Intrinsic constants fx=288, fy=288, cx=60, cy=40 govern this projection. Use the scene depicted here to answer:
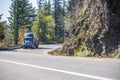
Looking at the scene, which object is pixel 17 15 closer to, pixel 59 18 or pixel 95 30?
pixel 59 18

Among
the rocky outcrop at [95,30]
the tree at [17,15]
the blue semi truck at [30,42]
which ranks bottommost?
the blue semi truck at [30,42]

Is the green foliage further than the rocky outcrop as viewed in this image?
Yes

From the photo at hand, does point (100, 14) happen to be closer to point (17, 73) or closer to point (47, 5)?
point (17, 73)

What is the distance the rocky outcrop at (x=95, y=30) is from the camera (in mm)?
20891

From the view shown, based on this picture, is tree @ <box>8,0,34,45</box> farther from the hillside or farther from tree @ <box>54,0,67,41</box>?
the hillside

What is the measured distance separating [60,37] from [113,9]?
8001 centimetres

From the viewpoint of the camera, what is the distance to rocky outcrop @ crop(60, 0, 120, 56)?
20.9m

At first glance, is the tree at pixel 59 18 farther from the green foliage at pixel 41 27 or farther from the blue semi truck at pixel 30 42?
the blue semi truck at pixel 30 42

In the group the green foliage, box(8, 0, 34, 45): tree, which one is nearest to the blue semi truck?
box(8, 0, 34, 45): tree

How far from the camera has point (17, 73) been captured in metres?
12.6

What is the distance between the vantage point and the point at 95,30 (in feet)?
73.7

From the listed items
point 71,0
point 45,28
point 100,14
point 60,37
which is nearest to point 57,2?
point 60,37

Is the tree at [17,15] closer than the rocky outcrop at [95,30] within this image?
No

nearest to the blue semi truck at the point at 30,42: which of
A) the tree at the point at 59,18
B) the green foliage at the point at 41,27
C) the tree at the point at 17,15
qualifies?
the tree at the point at 17,15
